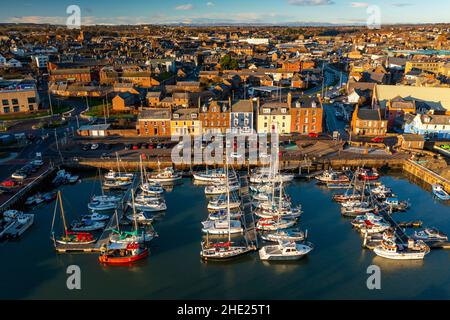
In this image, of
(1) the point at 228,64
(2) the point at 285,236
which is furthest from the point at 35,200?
(1) the point at 228,64

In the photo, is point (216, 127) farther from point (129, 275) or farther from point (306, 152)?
point (129, 275)

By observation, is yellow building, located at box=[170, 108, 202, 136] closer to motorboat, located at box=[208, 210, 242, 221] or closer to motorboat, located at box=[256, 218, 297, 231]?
motorboat, located at box=[208, 210, 242, 221]

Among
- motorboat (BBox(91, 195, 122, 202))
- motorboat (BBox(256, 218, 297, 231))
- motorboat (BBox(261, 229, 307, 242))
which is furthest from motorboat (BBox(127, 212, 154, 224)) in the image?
motorboat (BBox(261, 229, 307, 242))

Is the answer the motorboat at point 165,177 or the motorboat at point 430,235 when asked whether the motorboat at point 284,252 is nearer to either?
the motorboat at point 430,235

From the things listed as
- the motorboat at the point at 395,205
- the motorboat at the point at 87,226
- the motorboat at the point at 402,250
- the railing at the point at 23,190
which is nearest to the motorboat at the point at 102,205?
the motorboat at the point at 87,226

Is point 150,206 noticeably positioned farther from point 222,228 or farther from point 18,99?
point 18,99

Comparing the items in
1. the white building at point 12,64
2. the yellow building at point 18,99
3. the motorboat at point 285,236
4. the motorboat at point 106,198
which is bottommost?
the motorboat at point 285,236
